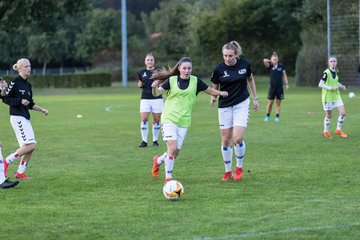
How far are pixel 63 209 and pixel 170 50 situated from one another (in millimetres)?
77768

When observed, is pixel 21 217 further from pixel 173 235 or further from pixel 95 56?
pixel 95 56

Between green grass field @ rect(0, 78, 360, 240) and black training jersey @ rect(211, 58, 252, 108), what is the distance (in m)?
1.36

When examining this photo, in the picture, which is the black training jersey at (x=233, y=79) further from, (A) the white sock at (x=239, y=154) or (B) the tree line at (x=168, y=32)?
(B) the tree line at (x=168, y=32)

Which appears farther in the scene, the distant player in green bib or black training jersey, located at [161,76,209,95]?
the distant player in green bib

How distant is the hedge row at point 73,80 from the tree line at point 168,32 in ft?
12.2

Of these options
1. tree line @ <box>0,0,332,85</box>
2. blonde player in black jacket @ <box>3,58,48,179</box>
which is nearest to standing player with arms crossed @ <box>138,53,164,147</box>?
blonde player in black jacket @ <box>3,58,48,179</box>

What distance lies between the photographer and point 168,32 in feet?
291

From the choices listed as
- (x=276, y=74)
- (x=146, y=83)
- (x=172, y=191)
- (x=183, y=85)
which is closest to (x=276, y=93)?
(x=276, y=74)

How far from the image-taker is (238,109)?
1220cm

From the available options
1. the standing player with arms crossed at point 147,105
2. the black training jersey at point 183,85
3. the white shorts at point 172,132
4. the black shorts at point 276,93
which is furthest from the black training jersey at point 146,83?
the black shorts at point 276,93

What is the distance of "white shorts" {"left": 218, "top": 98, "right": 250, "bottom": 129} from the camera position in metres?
12.2

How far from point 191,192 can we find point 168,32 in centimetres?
7848

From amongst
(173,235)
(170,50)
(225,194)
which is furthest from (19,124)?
(170,50)

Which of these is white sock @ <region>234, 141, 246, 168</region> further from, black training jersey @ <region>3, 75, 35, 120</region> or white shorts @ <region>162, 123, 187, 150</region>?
black training jersey @ <region>3, 75, 35, 120</region>
